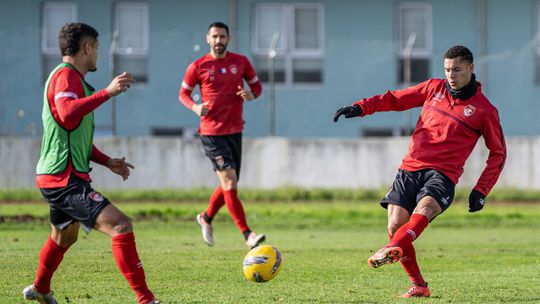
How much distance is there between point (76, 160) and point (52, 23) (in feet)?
69.7

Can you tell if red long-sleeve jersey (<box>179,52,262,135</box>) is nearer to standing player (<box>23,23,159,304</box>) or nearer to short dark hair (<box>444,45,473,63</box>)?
short dark hair (<box>444,45,473,63</box>)

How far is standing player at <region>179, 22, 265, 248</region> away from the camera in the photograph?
14406mm

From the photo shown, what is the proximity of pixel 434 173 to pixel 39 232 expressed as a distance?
871 cm

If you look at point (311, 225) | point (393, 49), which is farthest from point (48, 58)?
point (311, 225)

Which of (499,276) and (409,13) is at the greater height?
(409,13)

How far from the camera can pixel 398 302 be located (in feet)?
30.6

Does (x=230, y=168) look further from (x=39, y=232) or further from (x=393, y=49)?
(x=393, y=49)

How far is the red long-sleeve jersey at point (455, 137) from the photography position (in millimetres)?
9789

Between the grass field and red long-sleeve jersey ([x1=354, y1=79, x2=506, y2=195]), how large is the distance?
1.09 metres

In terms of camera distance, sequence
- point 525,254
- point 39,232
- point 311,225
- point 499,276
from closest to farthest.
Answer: point 499,276
point 525,254
point 39,232
point 311,225

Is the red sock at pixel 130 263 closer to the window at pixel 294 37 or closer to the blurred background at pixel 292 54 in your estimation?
the blurred background at pixel 292 54

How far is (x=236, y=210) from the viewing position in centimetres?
1421

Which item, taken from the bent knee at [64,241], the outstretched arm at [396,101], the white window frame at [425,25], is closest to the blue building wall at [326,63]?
the white window frame at [425,25]

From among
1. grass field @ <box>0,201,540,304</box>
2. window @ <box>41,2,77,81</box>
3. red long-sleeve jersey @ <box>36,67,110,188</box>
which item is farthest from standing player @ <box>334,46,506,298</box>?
window @ <box>41,2,77,81</box>
